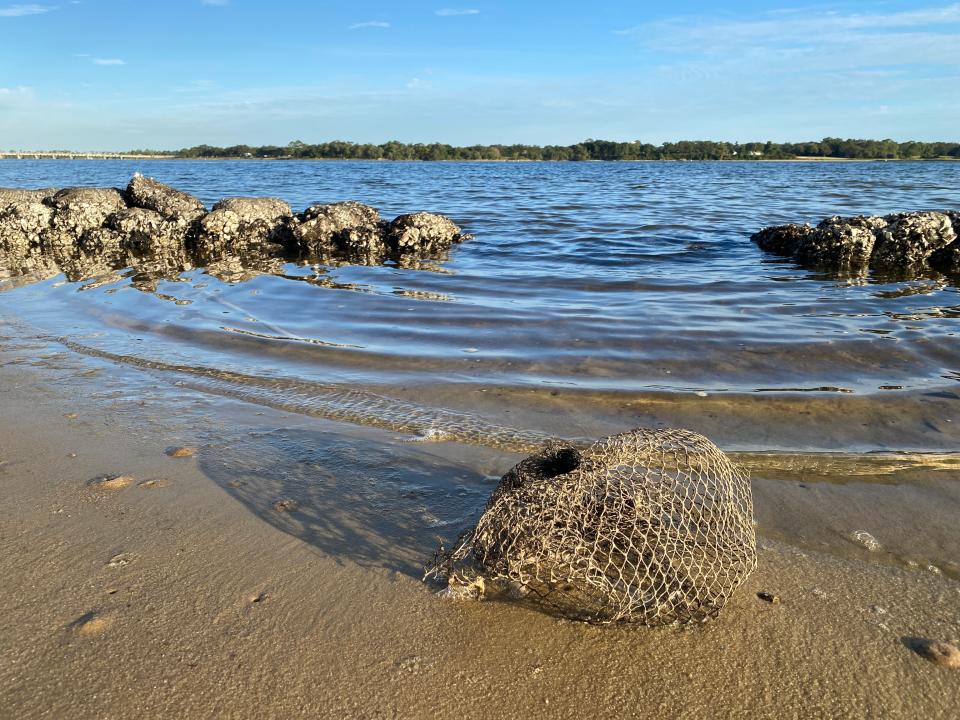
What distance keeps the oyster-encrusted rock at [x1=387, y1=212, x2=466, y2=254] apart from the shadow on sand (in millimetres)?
9563

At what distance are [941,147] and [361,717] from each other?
111 m

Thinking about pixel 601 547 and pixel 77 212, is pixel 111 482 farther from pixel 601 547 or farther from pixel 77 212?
pixel 77 212

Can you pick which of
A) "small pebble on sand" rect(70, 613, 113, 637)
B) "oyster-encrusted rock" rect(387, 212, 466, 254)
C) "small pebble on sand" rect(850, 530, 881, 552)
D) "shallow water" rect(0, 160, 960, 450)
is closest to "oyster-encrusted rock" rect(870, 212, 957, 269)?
"shallow water" rect(0, 160, 960, 450)

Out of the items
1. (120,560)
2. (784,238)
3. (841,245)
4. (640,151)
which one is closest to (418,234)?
(784,238)

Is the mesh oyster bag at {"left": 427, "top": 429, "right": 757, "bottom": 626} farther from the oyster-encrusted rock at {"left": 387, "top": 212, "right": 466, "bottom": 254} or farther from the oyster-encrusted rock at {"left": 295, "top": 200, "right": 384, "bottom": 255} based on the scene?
the oyster-encrusted rock at {"left": 295, "top": 200, "right": 384, "bottom": 255}

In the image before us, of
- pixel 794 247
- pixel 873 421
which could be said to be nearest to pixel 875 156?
pixel 794 247

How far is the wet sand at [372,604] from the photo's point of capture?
232 cm

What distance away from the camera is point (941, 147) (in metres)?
90.6

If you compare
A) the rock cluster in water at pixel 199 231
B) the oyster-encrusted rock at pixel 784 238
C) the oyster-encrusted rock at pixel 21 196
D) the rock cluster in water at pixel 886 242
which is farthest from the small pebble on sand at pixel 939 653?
the oyster-encrusted rock at pixel 21 196

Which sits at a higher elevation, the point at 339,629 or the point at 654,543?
the point at 654,543

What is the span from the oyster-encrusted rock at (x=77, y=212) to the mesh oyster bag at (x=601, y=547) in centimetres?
1504

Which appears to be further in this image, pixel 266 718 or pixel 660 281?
pixel 660 281

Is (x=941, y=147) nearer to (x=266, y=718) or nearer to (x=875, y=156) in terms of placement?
(x=875, y=156)

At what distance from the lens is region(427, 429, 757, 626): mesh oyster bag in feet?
8.37
